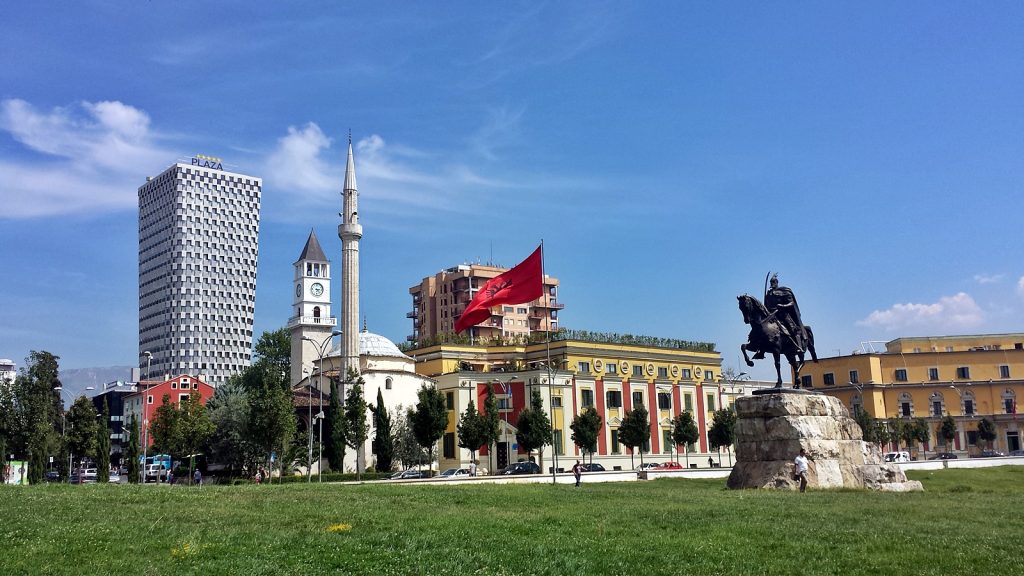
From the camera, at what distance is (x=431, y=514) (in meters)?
21.3

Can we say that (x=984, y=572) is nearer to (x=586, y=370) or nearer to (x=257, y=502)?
(x=257, y=502)

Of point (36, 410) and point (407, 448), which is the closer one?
point (36, 410)

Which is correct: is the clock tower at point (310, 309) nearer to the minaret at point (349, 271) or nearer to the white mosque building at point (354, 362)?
the white mosque building at point (354, 362)

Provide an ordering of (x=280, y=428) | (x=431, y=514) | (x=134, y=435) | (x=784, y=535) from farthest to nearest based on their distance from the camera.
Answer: (x=134, y=435), (x=280, y=428), (x=431, y=514), (x=784, y=535)

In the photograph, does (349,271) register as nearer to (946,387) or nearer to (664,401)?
(664,401)

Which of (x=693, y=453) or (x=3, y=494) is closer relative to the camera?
(x=3, y=494)

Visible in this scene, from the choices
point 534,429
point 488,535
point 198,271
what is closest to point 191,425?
point 534,429

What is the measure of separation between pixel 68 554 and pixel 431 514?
336 inches

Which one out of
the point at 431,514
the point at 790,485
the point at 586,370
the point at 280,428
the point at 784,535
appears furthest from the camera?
the point at 586,370

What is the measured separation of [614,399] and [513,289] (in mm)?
31806

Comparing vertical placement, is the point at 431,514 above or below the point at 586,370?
below

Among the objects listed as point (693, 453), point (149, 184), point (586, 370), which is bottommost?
point (693, 453)

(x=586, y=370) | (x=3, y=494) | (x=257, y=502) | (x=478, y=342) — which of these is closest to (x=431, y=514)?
(x=257, y=502)

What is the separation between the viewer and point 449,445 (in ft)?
244
